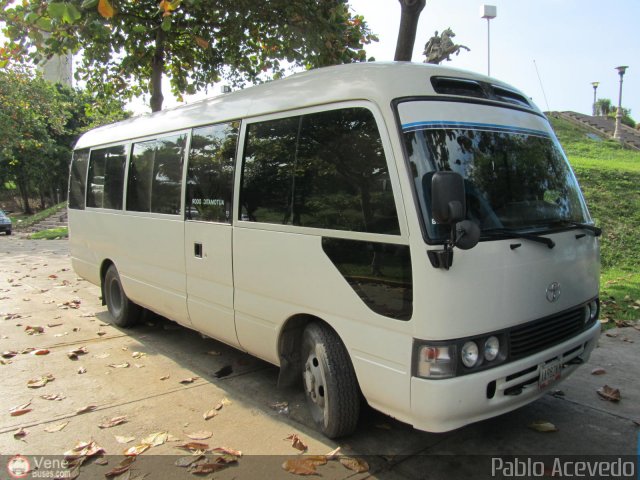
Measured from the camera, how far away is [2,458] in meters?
3.56

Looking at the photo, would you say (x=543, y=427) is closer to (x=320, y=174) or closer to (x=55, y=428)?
(x=320, y=174)

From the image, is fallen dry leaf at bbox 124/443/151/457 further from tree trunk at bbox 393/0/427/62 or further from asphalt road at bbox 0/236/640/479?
tree trunk at bbox 393/0/427/62

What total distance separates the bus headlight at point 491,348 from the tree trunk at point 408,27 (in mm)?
4552

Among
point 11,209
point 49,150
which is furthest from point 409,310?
point 11,209

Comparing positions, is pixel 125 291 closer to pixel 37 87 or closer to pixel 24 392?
pixel 24 392

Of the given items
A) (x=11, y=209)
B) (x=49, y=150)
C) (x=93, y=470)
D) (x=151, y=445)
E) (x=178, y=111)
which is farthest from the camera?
(x=11, y=209)

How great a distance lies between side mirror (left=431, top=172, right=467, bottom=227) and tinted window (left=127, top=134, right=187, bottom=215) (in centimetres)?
322

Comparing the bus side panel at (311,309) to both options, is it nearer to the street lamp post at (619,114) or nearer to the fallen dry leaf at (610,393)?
the fallen dry leaf at (610,393)

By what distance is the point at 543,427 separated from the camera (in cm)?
379

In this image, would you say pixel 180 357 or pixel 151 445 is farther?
pixel 180 357

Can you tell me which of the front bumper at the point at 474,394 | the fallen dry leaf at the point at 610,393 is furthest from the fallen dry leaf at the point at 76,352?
the fallen dry leaf at the point at 610,393

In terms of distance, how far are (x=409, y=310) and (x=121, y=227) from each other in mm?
4584

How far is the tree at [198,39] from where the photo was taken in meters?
7.78

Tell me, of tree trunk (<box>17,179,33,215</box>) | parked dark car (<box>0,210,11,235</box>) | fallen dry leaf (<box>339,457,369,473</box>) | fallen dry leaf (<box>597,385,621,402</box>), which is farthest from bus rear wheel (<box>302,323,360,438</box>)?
tree trunk (<box>17,179,33,215</box>)
